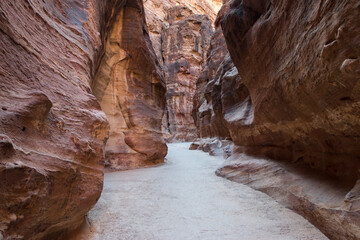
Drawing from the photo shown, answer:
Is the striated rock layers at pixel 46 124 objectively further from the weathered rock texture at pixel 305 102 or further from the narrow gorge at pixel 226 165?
the weathered rock texture at pixel 305 102

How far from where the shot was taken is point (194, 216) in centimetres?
242

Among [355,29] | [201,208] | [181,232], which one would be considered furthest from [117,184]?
[355,29]

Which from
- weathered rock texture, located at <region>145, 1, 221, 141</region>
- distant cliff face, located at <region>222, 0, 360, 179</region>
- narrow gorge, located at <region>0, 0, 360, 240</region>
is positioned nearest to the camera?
narrow gorge, located at <region>0, 0, 360, 240</region>

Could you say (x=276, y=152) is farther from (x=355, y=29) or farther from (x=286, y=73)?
(x=355, y=29)

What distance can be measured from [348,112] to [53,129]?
3136 mm

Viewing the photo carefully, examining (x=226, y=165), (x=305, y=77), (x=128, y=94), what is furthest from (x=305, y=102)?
(x=128, y=94)

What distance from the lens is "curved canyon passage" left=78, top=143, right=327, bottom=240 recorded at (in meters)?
1.97

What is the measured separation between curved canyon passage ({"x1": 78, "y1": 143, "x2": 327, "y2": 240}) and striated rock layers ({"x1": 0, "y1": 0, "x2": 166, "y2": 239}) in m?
0.56

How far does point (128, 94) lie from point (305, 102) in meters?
6.17

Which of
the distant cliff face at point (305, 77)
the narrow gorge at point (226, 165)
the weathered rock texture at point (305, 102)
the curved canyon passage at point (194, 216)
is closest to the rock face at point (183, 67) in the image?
the narrow gorge at point (226, 165)

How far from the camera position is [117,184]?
13.7 ft

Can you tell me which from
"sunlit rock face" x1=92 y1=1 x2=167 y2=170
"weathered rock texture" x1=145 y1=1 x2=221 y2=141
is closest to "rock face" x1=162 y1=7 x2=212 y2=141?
"weathered rock texture" x1=145 y1=1 x2=221 y2=141

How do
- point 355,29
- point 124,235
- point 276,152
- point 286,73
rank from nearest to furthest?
point 355,29 → point 124,235 → point 286,73 → point 276,152

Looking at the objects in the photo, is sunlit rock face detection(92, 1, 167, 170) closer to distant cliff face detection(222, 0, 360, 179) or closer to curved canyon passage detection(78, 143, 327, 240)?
curved canyon passage detection(78, 143, 327, 240)
